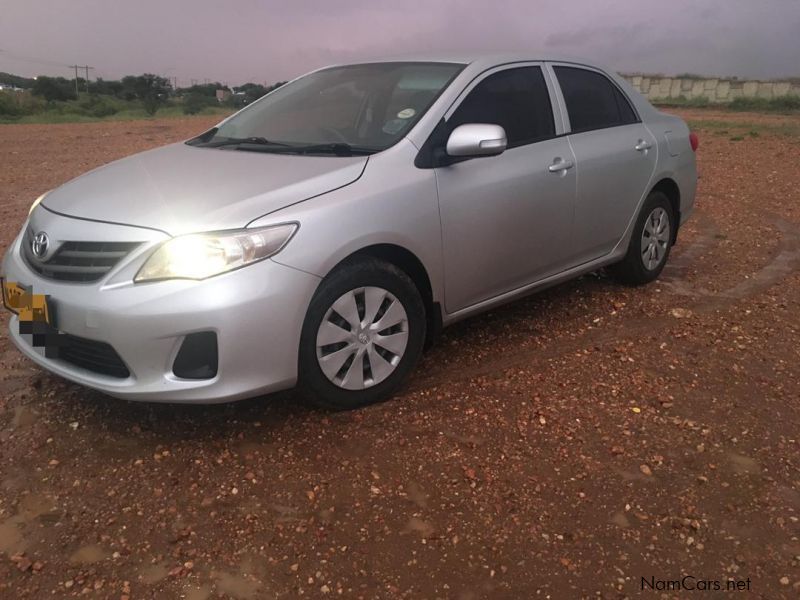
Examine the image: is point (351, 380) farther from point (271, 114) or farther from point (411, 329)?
point (271, 114)

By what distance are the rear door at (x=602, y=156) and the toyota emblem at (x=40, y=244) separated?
115 inches

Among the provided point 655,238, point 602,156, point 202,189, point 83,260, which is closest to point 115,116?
point 655,238

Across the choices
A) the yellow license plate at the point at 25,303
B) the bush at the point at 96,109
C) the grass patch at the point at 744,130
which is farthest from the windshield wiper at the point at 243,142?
the bush at the point at 96,109

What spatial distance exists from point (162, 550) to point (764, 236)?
6.54 m

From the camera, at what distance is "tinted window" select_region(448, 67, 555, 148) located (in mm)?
3697

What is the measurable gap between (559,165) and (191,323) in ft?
7.82

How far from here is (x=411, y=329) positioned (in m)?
3.38

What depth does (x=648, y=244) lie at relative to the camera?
16.5ft

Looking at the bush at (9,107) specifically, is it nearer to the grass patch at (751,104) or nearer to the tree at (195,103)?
the tree at (195,103)

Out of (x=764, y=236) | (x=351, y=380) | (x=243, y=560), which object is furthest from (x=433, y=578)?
(x=764, y=236)

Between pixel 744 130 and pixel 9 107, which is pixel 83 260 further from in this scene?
pixel 9 107

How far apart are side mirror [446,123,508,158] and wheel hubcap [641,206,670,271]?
205cm

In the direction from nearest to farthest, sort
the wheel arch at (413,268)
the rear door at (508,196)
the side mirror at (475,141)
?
the wheel arch at (413,268)
the side mirror at (475,141)
the rear door at (508,196)

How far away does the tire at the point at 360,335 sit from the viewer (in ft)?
9.88
